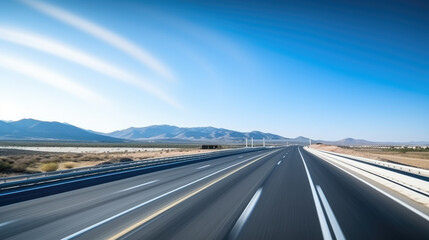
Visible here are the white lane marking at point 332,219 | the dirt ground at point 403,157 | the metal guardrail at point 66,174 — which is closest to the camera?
the white lane marking at point 332,219

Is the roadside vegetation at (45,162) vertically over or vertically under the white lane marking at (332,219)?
under

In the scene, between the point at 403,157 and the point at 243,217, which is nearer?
the point at 243,217

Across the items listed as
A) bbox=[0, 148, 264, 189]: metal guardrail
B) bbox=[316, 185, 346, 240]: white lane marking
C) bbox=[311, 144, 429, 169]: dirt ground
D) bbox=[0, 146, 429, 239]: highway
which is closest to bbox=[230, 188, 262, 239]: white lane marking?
bbox=[0, 146, 429, 239]: highway

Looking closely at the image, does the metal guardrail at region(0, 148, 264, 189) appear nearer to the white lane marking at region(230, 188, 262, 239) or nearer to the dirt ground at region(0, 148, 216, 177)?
the dirt ground at region(0, 148, 216, 177)

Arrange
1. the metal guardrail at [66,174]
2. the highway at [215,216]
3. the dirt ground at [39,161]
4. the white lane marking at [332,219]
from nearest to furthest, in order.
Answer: the white lane marking at [332,219], the highway at [215,216], the metal guardrail at [66,174], the dirt ground at [39,161]

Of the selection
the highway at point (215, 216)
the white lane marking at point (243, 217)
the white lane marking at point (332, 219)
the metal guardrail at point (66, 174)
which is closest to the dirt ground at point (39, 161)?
the metal guardrail at point (66, 174)

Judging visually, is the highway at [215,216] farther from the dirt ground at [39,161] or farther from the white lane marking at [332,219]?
the dirt ground at [39,161]

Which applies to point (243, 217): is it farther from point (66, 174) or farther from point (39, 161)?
point (39, 161)

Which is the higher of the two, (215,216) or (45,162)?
(215,216)

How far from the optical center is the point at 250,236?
5531 mm

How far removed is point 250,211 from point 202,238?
8.30ft

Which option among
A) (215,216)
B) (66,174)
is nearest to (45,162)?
(66,174)

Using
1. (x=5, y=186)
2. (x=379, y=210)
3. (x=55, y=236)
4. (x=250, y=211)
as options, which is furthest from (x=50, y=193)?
(x=379, y=210)

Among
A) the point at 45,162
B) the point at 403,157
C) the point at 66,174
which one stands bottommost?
the point at 45,162
